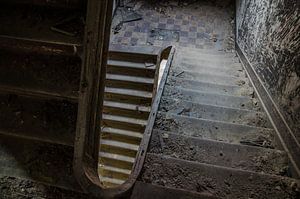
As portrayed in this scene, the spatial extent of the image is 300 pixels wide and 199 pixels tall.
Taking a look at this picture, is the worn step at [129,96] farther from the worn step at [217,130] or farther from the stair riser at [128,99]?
the worn step at [217,130]

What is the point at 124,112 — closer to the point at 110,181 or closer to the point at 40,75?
the point at 110,181

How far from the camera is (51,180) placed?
1.42m

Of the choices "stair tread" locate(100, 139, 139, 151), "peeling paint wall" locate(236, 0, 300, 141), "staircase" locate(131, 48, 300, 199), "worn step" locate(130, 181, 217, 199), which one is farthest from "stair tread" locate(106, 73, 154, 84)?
"worn step" locate(130, 181, 217, 199)

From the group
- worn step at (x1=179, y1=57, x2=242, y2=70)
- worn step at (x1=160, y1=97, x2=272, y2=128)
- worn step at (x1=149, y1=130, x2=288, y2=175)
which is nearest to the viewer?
worn step at (x1=149, y1=130, x2=288, y2=175)

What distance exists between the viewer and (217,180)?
1724mm

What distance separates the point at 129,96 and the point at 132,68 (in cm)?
43

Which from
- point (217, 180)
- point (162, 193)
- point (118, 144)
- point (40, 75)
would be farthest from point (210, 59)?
point (40, 75)

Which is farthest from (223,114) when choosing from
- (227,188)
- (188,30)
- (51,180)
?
(188,30)

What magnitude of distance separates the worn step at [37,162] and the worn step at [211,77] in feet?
6.80

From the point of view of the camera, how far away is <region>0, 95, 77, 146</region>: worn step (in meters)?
1.34

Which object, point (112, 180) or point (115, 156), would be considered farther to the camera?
point (112, 180)

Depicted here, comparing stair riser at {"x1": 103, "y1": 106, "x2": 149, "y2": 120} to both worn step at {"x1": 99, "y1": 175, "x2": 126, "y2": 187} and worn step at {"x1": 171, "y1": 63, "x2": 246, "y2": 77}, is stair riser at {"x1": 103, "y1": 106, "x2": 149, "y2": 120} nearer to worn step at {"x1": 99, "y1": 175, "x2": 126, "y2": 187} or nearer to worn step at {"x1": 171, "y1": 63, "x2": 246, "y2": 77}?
worn step at {"x1": 171, "y1": 63, "x2": 246, "y2": 77}

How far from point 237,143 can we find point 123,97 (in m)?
2.09

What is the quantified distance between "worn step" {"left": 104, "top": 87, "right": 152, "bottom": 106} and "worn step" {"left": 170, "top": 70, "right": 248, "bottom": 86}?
698mm
